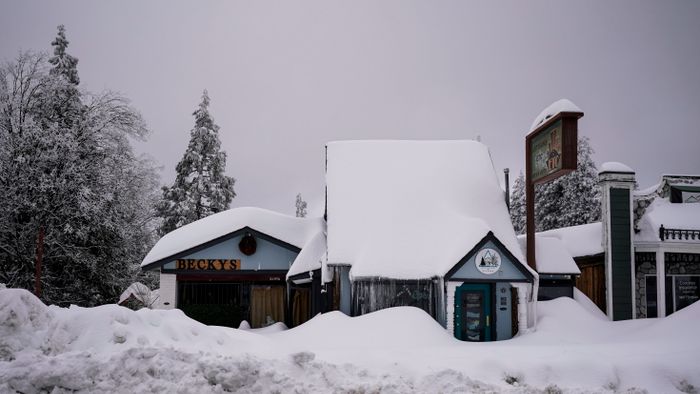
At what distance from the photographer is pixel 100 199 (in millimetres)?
22906

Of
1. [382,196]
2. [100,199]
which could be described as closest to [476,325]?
[382,196]

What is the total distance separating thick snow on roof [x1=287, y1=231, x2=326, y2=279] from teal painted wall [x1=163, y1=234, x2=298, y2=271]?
1.52 m

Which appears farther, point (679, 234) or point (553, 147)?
point (679, 234)

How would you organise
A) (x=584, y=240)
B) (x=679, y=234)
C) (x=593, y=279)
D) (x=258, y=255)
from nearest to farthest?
(x=679, y=234) < (x=593, y=279) < (x=584, y=240) < (x=258, y=255)

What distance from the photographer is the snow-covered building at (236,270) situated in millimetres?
22438

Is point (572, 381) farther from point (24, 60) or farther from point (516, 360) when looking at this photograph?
point (24, 60)

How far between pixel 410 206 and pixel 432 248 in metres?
2.33

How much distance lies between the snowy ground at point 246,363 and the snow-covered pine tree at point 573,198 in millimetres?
23129

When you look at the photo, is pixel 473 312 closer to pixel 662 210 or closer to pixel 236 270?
pixel 662 210

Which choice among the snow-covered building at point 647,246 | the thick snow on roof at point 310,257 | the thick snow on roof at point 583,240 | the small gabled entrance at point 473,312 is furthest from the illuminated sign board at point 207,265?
the snow-covered building at point 647,246

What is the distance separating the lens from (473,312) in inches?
730

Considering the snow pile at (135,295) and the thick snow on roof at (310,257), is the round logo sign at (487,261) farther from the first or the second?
the snow pile at (135,295)

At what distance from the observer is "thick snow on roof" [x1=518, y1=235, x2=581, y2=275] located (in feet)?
65.6

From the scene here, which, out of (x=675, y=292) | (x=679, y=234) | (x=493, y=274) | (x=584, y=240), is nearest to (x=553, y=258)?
(x=584, y=240)
